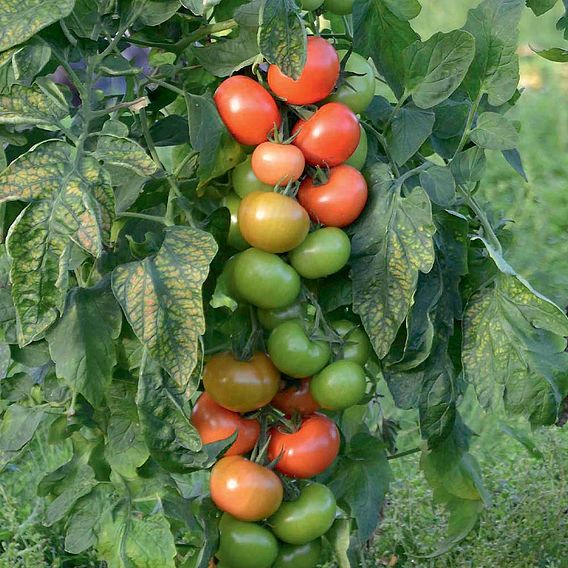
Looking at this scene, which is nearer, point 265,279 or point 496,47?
point 265,279

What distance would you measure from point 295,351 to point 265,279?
9 centimetres

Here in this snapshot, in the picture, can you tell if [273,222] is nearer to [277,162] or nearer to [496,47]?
[277,162]

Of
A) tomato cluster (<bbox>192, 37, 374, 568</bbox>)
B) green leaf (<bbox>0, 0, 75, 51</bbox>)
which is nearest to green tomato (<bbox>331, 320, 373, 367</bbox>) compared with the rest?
tomato cluster (<bbox>192, 37, 374, 568</bbox>)

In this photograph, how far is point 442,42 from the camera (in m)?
1.08

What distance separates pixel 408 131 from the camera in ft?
3.65

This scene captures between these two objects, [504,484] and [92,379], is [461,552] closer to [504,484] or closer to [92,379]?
[504,484]

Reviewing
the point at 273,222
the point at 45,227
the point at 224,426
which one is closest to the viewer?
the point at 45,227

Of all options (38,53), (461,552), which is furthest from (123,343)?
(461,552)

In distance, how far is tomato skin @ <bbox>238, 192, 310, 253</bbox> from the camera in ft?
3.25

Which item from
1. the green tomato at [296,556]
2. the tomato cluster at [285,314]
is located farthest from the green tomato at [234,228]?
the green tomato at [296,556]

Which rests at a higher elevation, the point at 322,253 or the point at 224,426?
the point at 322,253

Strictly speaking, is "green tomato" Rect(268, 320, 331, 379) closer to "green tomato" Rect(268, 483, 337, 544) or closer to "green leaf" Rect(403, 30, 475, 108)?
"green tomato" Rect(268, 483, 337, 544)

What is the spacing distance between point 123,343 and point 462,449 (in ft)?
1.67

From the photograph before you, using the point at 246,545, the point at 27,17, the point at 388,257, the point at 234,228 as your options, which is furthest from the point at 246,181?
the point at 246,545
